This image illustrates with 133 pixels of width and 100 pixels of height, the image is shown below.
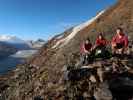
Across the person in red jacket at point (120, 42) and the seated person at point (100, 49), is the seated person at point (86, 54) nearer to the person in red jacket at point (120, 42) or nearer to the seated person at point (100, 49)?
the seated person at point (100, 49)

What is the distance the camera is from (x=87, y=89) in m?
19.8

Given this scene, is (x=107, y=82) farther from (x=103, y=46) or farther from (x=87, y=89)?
(x=103, y=46)

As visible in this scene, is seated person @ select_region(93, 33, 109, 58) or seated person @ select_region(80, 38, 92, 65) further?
seated person @ select_region(80, 38, 92, 65)

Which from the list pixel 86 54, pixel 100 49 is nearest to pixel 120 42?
pixel 100 49

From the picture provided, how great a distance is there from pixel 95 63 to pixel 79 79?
1.67m

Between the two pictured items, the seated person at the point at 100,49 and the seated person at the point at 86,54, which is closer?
the seated person at the point at 100,49

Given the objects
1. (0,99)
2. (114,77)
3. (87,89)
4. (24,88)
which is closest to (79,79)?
(87,89)

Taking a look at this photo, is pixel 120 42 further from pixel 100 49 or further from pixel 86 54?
pixel 86 54

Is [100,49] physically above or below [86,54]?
above

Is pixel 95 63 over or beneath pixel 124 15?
beneath

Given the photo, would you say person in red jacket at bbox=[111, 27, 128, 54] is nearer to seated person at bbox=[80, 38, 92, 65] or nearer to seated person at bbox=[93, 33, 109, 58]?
seated person at bbox=[93, 33, 109, 58]

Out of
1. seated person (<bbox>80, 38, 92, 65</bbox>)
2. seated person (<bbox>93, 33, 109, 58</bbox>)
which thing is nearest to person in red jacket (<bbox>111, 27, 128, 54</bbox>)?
seated person (<bbox>93, 33, 109, 58</bbox>)

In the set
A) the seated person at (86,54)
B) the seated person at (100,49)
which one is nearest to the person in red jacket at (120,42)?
the seated person at (100,49)


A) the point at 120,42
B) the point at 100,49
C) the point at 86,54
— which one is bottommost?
the point at 86,54
